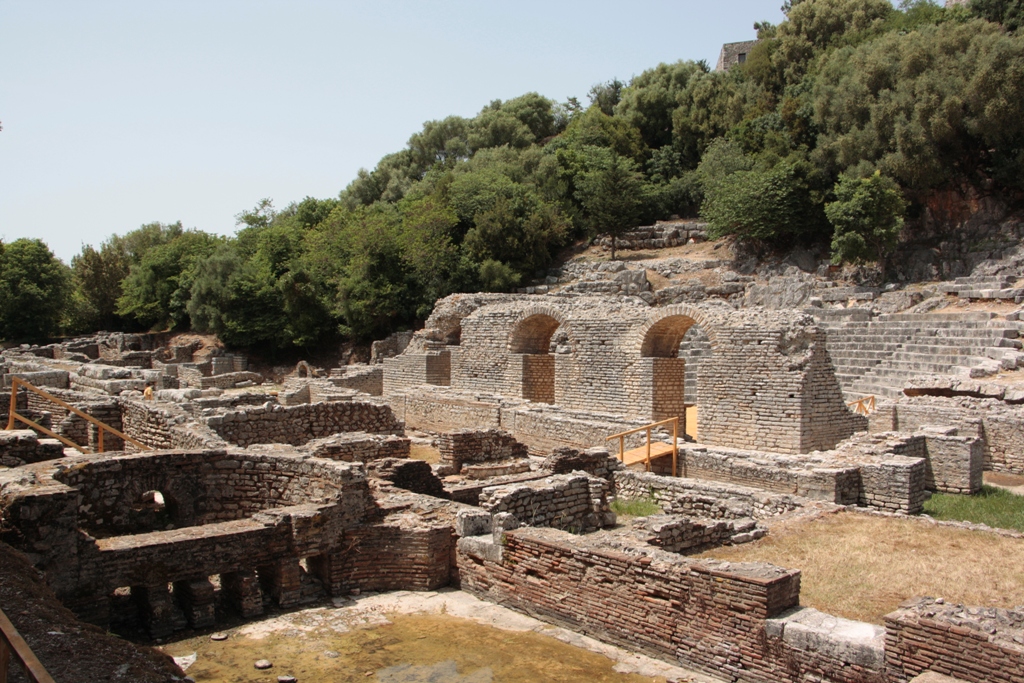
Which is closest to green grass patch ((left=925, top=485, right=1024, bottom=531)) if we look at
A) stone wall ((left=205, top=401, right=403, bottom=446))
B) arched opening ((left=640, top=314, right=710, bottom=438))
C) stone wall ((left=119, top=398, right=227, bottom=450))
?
arched opening ((left=640, top=314, right=710, bottom=438))

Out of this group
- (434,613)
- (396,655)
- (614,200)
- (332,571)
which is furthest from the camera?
(614,200)

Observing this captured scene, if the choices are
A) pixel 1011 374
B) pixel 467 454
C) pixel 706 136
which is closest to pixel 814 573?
pixel 467 454

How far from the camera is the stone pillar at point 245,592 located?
6773 millimetres

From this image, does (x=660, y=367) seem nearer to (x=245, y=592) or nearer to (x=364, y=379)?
(x=245, y=592)

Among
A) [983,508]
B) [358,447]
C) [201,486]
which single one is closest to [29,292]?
[358,447]

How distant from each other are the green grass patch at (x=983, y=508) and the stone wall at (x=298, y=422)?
7759 millimetres

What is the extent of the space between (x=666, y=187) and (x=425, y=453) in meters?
29.5

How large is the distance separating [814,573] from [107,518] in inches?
261

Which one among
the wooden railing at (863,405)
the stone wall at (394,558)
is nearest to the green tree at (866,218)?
the wooden railing at (863,405)

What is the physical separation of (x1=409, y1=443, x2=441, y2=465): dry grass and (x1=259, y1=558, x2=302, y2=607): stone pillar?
18.8ft

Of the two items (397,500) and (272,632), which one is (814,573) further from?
(272,632)

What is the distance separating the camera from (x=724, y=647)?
5.78 metres

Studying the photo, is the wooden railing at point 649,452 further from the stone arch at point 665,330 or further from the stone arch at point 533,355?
the stone arch at point 533,355

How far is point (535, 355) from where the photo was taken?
64.8ft
